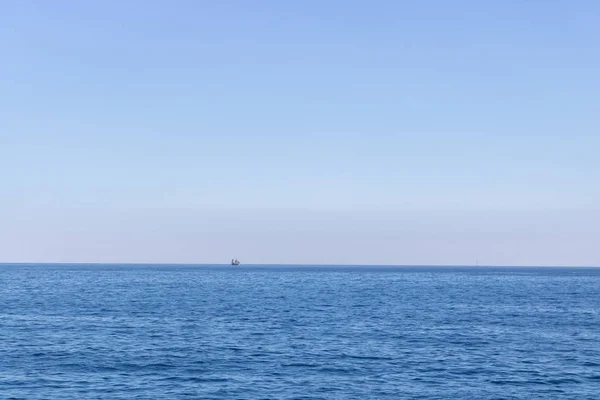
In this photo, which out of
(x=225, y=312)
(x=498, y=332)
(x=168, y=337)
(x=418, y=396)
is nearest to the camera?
(x=418, y=396)

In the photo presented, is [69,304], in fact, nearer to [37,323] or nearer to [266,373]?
[37,323]

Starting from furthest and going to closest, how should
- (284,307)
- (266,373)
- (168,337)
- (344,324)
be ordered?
(284,307), (344,324), (168,337), (266,373)

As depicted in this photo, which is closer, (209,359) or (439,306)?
(209,359)

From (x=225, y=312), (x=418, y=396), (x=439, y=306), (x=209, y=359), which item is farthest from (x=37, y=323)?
(x=439, y=306)

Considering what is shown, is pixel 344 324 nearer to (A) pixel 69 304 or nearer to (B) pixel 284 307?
(B) pixel 284 307

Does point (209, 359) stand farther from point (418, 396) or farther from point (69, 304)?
point (69, 304)

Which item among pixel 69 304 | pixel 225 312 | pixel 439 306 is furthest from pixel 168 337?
pixel 439 306

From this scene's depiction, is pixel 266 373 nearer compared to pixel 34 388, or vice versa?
pixel 34 388

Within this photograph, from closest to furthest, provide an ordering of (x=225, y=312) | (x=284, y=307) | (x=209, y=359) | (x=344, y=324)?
(x=209, y=359), (x=344, y=324), (x=225, y=312), (x=284, y=307)

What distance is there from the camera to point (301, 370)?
162 ft

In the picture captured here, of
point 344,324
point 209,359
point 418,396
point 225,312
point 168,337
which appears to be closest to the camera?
A: point 418,396

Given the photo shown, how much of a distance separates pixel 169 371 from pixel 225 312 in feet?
142

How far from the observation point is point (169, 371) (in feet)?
159

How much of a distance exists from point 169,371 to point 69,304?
6157 centimetres
